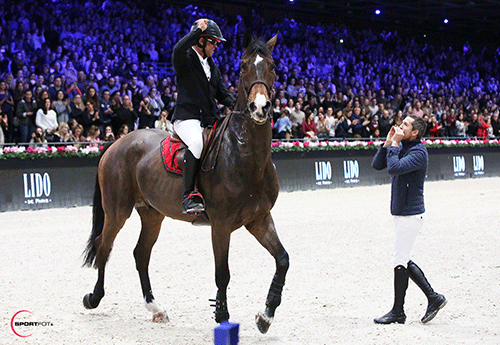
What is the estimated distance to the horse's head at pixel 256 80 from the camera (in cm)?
462

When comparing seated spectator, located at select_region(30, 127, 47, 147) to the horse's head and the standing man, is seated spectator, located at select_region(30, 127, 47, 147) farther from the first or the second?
the standing man

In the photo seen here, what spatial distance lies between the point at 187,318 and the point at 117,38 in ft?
51.6

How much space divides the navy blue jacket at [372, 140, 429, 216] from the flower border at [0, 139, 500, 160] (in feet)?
23.8

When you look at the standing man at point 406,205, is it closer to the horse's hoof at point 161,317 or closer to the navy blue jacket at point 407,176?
the navy blue jacket at point 407,176

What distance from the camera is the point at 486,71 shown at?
3488 centimetres

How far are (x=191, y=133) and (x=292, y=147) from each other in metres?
11.5

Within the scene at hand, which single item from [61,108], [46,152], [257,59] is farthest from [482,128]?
[257,59]

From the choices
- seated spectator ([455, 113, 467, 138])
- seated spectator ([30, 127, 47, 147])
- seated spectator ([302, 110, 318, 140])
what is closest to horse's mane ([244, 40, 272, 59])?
seated spectator ([30, 127, 47, 147])

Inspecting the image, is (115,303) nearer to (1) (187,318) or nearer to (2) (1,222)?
(1) (187,318)

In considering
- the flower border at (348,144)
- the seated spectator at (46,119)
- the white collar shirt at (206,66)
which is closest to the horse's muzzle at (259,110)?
the white collar shirt at (206,66)

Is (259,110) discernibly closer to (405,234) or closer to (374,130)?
(405,234)

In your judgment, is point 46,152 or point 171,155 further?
point 46,152

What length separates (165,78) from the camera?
1847cm

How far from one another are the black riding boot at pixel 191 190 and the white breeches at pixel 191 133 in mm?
59
